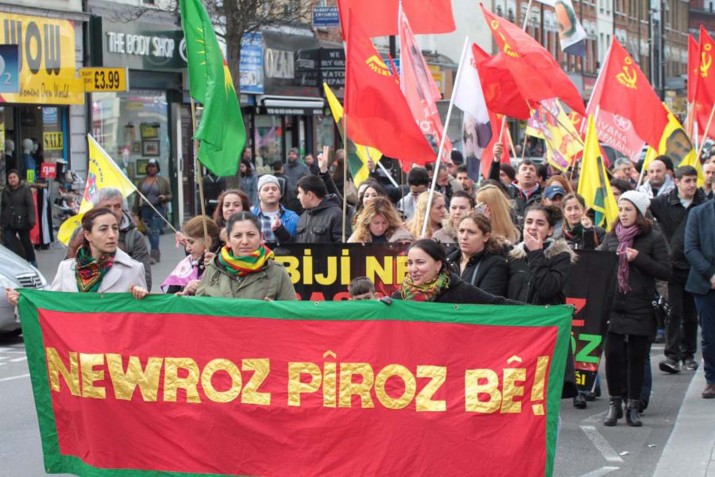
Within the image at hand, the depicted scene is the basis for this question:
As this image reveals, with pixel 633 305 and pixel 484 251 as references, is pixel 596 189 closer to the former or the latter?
pixel 633 305

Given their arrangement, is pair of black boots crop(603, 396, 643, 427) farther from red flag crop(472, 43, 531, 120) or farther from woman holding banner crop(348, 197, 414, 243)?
red flag crop(472, 43, 531, 120)

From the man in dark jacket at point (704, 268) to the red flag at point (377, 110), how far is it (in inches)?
80.5

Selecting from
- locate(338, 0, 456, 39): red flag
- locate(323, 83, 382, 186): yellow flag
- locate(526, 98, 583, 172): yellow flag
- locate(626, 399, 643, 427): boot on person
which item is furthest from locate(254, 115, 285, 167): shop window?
locate(626, 399, 643, 427): boot on person

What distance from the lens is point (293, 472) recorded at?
642 cm

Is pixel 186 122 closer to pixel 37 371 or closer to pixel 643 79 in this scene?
pixel 643 79

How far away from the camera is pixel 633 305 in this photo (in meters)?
9.27

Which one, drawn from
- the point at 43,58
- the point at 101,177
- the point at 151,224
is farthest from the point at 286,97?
the point at 101,177

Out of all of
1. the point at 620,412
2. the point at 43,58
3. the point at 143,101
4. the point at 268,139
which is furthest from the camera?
the point at 268,139

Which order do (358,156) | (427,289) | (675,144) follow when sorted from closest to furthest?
(427,289) < (358,156) < (675,144)

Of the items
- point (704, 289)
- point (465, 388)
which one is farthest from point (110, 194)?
point (704, 289)

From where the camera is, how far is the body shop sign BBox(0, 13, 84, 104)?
24.1 metres

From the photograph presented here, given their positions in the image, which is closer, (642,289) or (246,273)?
(246,273)

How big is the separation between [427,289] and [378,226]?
3.13m

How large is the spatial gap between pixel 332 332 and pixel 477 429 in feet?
2.74
